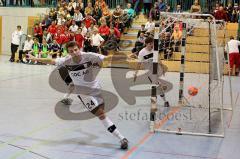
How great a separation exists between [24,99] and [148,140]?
5.27m

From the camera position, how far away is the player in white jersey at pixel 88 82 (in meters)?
7.63

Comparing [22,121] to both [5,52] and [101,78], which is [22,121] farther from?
[5,52]

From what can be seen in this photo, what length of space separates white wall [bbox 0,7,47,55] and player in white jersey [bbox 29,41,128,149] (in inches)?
860

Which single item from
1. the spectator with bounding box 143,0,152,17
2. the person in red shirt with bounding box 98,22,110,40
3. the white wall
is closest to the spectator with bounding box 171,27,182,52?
the person in red shirt with bounding box 98,22,110,40

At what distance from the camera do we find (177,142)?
8.24 metres

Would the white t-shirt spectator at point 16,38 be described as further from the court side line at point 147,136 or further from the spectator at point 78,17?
the court side line at point 147,136

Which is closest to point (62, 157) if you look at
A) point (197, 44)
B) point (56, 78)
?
point (56, 78)

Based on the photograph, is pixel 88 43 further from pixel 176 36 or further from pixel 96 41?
pixel 176 36

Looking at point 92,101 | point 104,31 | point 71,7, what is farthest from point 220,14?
point 92,101

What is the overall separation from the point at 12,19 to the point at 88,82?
2311 cm

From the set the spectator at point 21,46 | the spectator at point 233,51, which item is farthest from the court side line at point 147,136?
the spectator at point 21,46

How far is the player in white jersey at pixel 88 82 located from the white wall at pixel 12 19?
21844 mm

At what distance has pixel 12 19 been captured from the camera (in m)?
29.5

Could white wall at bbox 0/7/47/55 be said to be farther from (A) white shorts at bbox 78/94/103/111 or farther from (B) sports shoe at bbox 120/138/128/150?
(B) sports shoe at bbox 120/138/128/150
